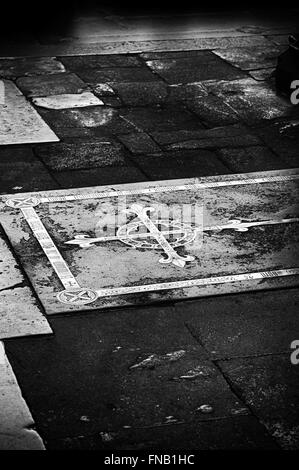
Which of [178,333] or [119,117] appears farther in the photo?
[119,117]

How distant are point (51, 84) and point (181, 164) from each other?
7.39ft

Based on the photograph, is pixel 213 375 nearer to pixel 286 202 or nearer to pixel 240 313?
pixel 240 313

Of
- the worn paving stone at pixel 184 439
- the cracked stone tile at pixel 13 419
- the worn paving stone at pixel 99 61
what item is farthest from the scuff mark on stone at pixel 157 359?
the worn paving stone at pixel 99 61

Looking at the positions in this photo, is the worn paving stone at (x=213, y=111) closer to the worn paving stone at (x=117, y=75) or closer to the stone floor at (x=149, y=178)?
the stone floor at (x=149, y=178)

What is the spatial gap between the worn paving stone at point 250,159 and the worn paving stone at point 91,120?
96cm

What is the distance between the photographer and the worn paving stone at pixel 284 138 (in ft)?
22.3

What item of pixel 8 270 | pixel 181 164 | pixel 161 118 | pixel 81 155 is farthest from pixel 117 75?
pixel 8 270

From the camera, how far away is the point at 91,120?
7457 millimetres

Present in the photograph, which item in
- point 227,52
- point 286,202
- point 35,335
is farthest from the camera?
point 227,52

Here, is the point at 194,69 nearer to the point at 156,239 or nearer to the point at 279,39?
the point at 279,39

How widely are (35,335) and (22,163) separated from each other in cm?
250

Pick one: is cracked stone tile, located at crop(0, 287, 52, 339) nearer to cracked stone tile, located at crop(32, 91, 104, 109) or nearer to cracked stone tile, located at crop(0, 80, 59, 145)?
cracked stone tile, located at crop(0, 80, 59, 145)

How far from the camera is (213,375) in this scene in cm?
407
